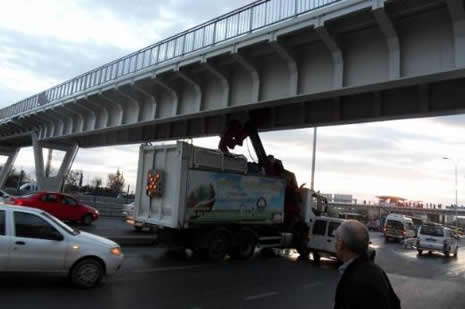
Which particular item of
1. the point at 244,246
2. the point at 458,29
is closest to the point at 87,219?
the point at 244,246

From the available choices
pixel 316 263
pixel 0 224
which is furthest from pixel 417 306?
pixel 0 224

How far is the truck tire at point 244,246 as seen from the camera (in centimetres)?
1463

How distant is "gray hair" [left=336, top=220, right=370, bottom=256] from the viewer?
282 centimetres

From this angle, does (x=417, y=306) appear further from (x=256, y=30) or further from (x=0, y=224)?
(x=256, y=30)

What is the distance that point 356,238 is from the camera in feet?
9.33

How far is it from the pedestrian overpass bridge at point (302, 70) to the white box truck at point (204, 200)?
3.31 metres

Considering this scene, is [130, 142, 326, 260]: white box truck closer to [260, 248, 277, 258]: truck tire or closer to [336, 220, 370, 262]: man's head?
[260, 248, 277, 258]: truck tire

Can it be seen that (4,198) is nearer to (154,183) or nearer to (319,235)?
(154,183)

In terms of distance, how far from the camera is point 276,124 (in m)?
19.3

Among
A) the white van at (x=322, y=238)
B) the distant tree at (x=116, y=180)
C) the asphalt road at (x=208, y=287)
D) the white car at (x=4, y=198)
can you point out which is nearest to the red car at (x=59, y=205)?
the white car at (x=4, y=198)

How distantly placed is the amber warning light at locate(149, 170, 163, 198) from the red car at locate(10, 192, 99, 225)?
9660 mm

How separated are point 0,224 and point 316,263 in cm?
1117

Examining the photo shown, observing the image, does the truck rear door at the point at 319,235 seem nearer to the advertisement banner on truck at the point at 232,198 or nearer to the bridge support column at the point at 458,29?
the advertisement banner on truck at the point at 232,198

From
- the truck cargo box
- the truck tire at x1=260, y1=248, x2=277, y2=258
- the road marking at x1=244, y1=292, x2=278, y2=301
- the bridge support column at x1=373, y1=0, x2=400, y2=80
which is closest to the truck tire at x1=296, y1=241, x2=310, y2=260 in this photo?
the truck tire at x1=260, y1=248, x2=277, y2=258
